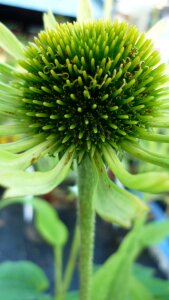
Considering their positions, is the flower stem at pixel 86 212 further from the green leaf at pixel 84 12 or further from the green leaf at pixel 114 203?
the green leaf at pixel 84 12

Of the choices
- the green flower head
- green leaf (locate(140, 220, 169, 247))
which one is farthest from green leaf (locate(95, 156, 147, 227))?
green leaf (locate(140, 220, 169, 247))

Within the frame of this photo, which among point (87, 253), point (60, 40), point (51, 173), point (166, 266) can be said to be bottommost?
point (166, 266)

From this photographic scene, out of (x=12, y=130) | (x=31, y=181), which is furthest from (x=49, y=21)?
(x=31, y=181)

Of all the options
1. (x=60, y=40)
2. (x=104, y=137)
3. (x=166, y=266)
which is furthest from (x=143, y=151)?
(x=166, y=266)

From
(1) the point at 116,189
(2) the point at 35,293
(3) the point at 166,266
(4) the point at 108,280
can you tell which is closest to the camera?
(1) the point at 116,189

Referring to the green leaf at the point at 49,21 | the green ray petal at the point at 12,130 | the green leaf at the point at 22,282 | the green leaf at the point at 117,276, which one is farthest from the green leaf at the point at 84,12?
the green leaf at the point at 22,282

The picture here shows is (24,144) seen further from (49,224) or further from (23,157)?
(49,224)

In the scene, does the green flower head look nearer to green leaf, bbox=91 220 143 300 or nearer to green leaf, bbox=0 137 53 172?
green leaf, bbox=0 137 53 172

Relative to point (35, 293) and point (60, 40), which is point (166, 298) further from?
point (60, 40)
